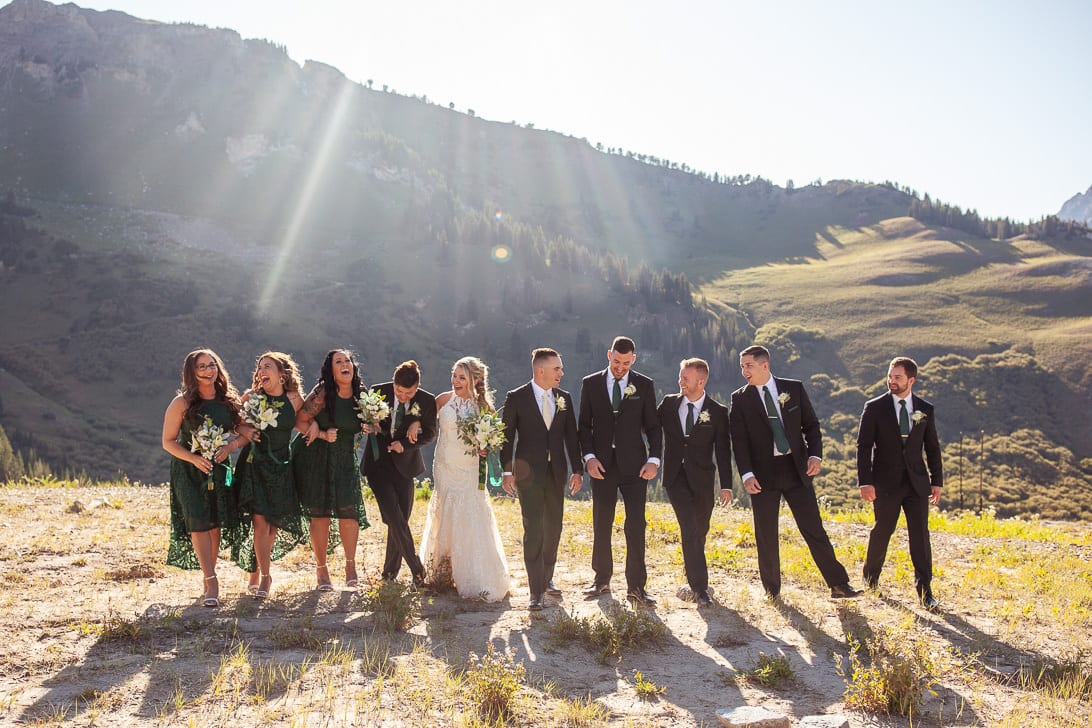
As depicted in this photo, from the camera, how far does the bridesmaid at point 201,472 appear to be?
24.0 ft

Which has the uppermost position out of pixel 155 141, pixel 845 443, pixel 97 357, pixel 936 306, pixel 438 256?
pixel 155 141

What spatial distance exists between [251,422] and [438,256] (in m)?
143

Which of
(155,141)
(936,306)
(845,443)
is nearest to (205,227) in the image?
(155,141)

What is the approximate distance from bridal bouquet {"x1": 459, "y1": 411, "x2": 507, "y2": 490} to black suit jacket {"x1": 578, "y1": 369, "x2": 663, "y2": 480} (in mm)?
905

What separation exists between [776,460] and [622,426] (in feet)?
5.43

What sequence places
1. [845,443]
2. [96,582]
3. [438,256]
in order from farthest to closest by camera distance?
[438,256] < [845,443] < [96,582]

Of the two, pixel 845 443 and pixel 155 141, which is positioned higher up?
pixel 155 141

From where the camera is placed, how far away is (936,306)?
452 ft

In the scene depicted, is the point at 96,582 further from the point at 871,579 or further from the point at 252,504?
the point at 871,579

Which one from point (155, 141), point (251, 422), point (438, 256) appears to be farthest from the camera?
point (155, 141)

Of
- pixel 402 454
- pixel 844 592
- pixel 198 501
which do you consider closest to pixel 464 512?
pixel 402 454

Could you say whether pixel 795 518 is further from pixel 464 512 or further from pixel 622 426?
pixel 464 512

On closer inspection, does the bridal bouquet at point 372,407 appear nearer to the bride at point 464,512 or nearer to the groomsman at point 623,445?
the bride at point 464,512

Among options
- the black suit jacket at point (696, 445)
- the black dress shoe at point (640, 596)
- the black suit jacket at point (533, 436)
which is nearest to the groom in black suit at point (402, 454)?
the black suit jacket at point (533, 436)
